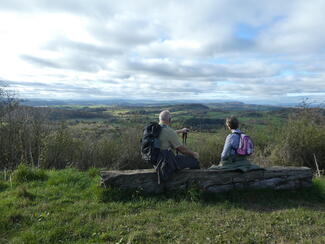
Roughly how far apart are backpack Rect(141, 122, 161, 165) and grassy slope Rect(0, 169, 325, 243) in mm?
948

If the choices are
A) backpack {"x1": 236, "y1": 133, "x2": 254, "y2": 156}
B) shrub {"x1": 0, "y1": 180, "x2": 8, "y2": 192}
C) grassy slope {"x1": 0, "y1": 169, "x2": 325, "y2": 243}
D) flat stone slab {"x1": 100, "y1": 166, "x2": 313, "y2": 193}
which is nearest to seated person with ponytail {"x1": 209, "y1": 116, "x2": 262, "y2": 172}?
backpack {"x1": 236, "y1": 133, "x2": 254, "y2": 156}

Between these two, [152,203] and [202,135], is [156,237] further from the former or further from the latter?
[202,135]

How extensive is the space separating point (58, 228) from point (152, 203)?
196 cm

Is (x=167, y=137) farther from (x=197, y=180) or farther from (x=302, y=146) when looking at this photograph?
(x=302, y=146)

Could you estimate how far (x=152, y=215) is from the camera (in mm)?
4598

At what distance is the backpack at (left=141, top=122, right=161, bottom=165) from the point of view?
537 centimetres

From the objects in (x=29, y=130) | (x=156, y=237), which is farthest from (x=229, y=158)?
(x=29, y=130)

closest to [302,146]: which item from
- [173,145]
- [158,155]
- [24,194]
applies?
[173,145]

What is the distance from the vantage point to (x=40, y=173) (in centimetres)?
647

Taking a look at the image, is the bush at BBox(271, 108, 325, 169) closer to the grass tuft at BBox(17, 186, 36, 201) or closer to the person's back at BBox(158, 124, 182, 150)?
the person's back at BBox(158, 124, 182, 150)

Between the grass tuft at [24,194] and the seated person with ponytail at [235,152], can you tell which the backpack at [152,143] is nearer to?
the seated person with ponytail at [235,152]

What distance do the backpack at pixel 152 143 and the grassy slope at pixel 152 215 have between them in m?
0.95

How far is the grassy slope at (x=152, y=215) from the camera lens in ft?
12.5

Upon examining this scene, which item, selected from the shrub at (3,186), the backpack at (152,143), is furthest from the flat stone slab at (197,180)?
the shrub at (3,186)
